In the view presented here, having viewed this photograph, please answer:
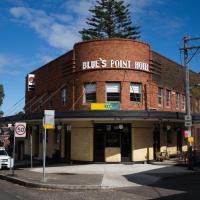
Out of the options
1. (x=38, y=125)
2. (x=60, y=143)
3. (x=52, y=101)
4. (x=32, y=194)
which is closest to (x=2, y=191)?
(x=32, y=194)

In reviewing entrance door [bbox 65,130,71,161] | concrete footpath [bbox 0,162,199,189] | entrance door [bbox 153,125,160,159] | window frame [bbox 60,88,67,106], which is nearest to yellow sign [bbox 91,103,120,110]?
entrance door [bbox 65,130,71,161]

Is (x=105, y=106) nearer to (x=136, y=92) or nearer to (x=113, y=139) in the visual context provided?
(x=113, y=139)

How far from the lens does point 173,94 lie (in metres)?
36.8

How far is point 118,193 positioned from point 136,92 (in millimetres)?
14555

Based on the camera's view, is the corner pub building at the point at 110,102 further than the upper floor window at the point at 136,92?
No

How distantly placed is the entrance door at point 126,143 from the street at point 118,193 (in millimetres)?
10202

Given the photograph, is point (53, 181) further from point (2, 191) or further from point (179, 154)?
point (179, 154)

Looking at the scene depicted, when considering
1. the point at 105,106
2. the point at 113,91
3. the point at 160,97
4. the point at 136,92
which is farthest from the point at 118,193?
the point at 160,97

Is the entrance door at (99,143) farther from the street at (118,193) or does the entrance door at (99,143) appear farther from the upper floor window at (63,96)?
the street at (118,193)

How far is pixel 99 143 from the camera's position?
97.0ft

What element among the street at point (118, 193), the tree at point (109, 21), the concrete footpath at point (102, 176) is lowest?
the street at point (118, 193)

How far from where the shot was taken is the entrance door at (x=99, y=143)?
2933 cm

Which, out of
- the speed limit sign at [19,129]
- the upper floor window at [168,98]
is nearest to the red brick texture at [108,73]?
the upper floor window at [168,98]

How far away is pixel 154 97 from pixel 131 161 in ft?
17.8
